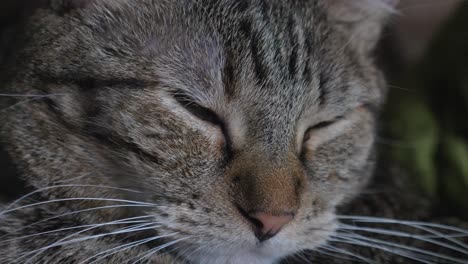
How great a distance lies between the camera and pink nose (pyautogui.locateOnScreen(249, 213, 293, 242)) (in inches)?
45.0

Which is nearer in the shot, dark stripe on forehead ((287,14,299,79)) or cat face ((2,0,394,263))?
cat face ((2,0,394,263))

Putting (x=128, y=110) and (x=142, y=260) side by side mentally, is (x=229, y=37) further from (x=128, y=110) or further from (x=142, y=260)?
(x=142, y=260)

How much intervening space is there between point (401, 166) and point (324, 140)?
0.50 meters

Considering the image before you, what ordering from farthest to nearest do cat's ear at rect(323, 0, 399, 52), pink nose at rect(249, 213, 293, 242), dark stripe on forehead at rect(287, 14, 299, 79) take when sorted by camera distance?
cat's ear at rect(323, 0, 399, 52)
dark stripe on forehead at rect(287, 14, 299, 79)
pink nose at rect(249, 213, 293, 242)

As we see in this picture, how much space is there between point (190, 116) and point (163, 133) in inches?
2.4

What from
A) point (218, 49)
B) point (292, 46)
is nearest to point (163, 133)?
point (218, 49)

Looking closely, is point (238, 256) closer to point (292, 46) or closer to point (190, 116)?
point (190, 116)

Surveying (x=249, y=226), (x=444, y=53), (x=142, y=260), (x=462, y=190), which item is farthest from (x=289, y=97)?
(x=444, y=53)

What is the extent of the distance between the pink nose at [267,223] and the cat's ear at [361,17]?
0.51 m

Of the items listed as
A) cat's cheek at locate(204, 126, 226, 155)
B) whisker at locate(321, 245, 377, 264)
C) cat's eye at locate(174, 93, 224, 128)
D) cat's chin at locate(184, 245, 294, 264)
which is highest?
cat's eye at locate(174, 93, 224, 128)

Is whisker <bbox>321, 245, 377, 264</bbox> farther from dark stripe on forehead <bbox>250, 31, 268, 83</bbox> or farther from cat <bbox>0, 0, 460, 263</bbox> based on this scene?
dark stripe on forehead <bbox>250, 31, 268, 83</bbox>

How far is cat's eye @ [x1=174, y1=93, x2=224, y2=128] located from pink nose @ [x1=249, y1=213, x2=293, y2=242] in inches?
7.6

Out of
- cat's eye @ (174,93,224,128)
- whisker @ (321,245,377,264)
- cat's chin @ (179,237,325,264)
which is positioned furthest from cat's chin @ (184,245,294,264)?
cat's eye @ (174,93,224,128)

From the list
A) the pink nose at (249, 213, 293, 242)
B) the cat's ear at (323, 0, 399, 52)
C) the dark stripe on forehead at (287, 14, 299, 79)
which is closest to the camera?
the pink nose at (249, 213, 293, 242)
